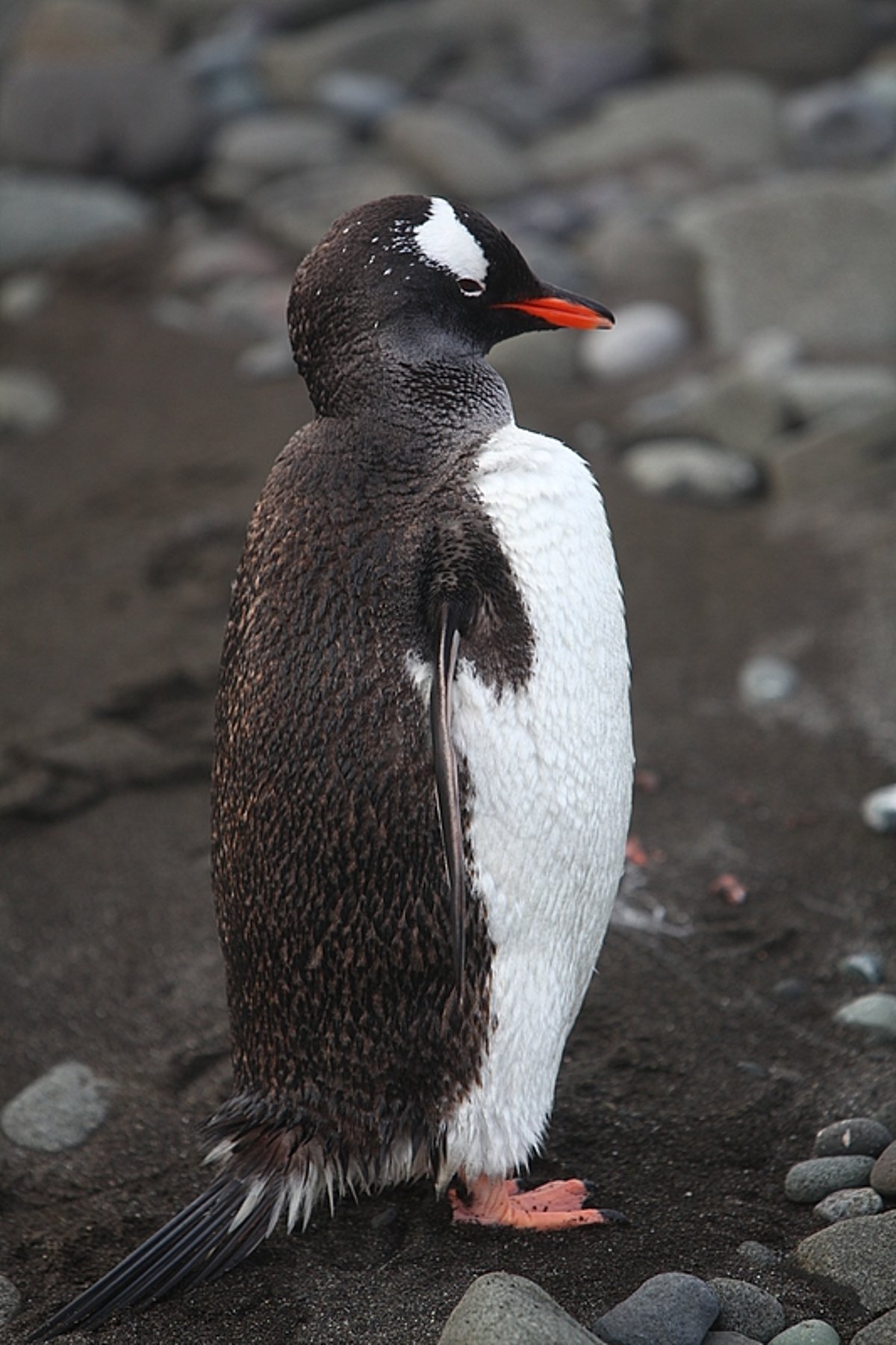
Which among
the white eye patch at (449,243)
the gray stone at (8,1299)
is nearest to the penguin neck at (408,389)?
the white eye patch at (449,243)

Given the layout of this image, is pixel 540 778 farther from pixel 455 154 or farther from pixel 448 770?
pixel 455 154

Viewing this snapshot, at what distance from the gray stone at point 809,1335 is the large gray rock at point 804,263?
436 centimetres

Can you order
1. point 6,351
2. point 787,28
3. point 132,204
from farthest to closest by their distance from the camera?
point 787,28
point 132,204
point 6,351

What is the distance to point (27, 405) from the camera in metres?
6.06

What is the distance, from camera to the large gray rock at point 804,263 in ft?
19.2

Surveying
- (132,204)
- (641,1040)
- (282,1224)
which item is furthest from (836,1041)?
(132,204)

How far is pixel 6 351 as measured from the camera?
655 cm

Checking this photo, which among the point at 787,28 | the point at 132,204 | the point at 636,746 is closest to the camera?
the point at 636,746

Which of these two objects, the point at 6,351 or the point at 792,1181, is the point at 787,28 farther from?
the point at 792,1181

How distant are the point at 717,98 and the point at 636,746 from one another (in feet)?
16.8

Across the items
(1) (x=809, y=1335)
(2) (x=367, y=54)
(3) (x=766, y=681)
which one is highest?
(2) (x=367, y=54)

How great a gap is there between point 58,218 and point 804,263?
349cm

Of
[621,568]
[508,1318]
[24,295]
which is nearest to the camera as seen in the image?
[508,1318]

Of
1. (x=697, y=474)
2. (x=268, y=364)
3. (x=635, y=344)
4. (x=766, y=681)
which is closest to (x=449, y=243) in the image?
(x=766, y=681)
